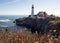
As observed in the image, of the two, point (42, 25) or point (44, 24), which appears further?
point (42, 25)

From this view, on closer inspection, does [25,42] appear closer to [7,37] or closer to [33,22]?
[7,37]

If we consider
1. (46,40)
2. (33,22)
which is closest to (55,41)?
(46,40)

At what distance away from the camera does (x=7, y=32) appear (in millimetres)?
5207

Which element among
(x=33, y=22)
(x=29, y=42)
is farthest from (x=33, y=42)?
(x=33, y=22)

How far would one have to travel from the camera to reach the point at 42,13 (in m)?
51.5

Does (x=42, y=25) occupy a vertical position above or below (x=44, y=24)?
below

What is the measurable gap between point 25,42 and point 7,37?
0.54 m

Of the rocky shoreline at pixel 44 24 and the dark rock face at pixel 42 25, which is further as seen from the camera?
the rocky shoreline at pixel 44 24

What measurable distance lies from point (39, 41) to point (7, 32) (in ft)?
3.24

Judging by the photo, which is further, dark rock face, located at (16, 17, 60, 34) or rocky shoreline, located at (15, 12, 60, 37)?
rocky shoreline, located at (15, 12, 60, 37)

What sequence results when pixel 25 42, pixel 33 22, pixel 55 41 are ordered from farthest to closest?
1. pixel 33 22
2. pixel 55 41
3. pixel 25 42

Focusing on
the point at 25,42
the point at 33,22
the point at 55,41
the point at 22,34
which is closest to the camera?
the point at 25,42

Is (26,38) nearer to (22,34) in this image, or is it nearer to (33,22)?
(22,34)

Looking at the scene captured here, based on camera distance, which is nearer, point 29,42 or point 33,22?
point 29,42
